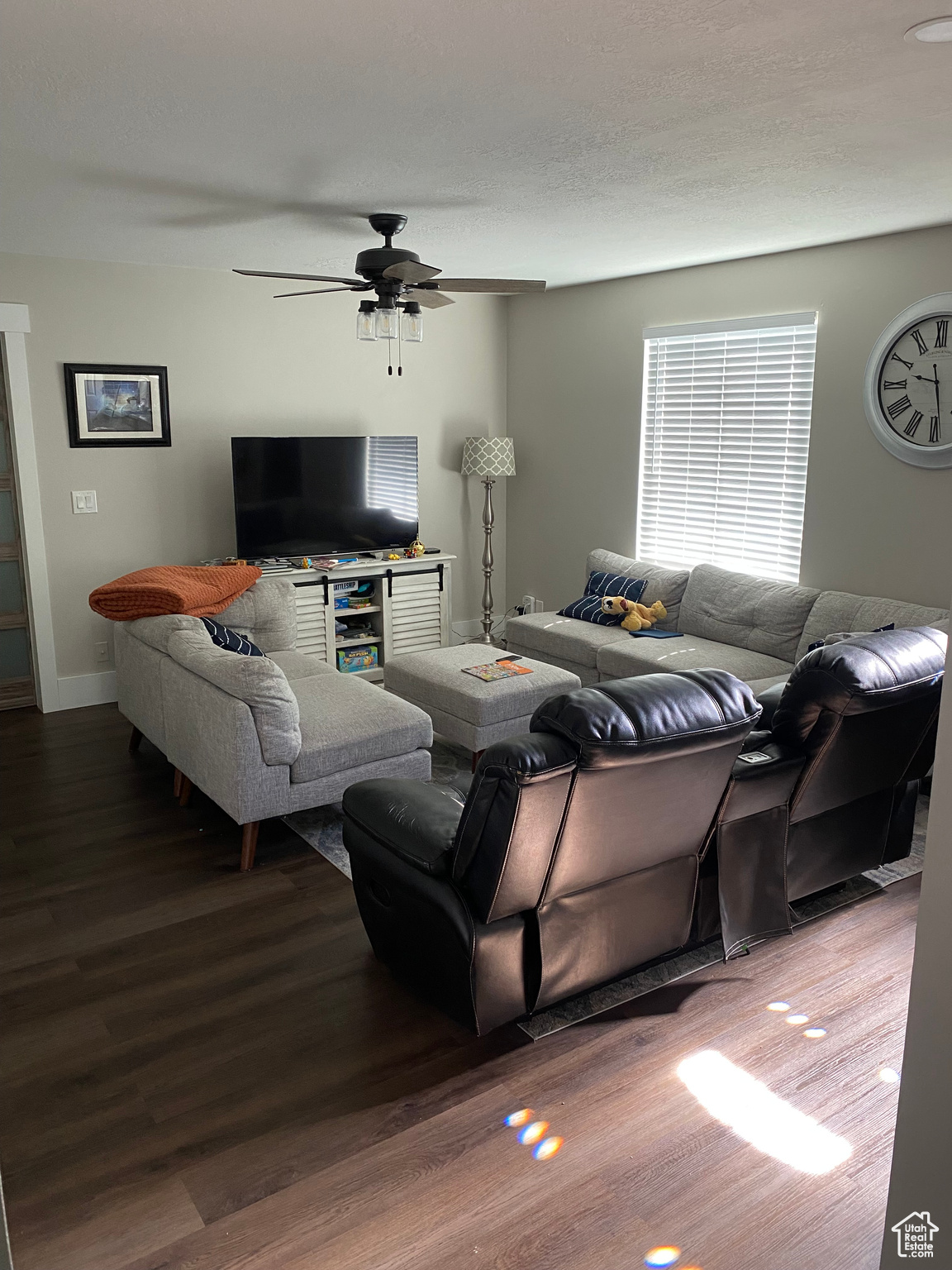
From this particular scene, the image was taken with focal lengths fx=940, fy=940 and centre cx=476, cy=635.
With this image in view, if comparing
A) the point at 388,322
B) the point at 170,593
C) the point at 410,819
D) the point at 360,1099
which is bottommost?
the point at 360,1099

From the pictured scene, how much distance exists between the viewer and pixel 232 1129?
2248 mm

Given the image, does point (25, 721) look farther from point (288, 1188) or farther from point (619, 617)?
point (288, 1188)

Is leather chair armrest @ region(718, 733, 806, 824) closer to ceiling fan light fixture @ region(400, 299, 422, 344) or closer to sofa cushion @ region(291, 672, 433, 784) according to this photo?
→ sofa cushion @ region(291, 672, 433, 784)

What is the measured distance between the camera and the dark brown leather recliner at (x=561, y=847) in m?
2.21

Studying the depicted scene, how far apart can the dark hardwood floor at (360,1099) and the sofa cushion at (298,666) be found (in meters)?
1.26

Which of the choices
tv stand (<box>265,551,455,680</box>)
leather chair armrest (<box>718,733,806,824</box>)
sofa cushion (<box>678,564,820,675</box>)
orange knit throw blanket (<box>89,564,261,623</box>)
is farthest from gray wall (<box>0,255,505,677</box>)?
leather chair armrest (<box>718,733,806,824</box>)

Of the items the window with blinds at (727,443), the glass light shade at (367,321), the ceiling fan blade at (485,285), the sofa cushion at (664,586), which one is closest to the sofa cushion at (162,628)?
the glass light shade at (367,321)

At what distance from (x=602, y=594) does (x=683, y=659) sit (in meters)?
1.11

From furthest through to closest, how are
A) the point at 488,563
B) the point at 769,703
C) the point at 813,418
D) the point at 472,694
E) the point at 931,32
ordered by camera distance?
1. the point at 488,563
2. the point at 813,418
3. the point at 472,694
4. the point at 769,703
5. the point at 931,32

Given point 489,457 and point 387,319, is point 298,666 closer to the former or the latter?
point 387,319

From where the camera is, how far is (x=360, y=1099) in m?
2.34

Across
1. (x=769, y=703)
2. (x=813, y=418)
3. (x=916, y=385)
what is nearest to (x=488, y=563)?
(x=813, y=418)

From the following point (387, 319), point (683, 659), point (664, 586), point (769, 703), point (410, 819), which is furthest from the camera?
point (664, 586)

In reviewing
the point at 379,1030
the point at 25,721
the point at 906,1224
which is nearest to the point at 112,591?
the point at 25,721
